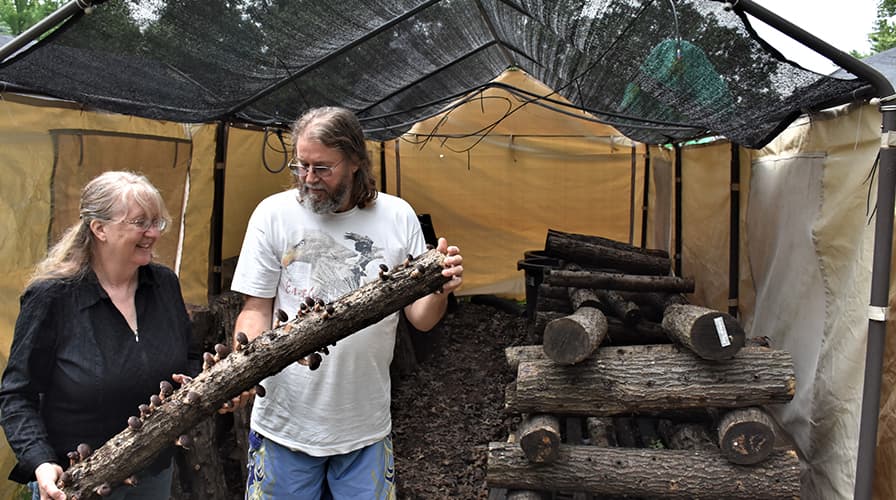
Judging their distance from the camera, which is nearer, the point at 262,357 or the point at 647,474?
the point at 262,357

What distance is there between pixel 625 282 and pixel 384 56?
120 inches

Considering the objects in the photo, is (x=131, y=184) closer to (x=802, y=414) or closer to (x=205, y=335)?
(x=205, y=335)

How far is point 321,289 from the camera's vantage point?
7.02ft

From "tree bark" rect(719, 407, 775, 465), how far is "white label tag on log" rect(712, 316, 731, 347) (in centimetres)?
40

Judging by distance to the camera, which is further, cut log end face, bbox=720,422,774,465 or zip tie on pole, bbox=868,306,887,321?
cut log end face, bbox=720,422,774,465

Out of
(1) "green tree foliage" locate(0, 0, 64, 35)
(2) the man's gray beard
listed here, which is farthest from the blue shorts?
(1) "green tree foliage" locate(0, 0, 64, 35)

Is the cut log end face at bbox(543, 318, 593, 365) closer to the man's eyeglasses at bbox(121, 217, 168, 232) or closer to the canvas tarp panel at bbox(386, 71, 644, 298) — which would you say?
the man's eyeglasses at bbox(121, 217, 168, 232)

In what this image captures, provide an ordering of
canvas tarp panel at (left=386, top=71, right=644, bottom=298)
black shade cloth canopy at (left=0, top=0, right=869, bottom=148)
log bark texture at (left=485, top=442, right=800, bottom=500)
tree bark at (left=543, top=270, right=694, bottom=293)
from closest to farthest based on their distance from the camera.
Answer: black shade cloth canopy at (left=0, top=0, right=869, bottom=148) < log bark texture at (left=485, top=442, right=800, bottom=500) < tree bark at (left=543, top=270, right=694, bottom=293) < canvas tarp panel at (left=386, top=71, right=644, bottom=298)

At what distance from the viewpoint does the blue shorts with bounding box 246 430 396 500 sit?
84.9 inches

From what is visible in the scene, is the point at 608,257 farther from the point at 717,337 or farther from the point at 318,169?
the point at 318,169

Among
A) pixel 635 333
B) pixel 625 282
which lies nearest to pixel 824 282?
pixel 635 333

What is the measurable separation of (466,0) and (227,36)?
167 centimetres

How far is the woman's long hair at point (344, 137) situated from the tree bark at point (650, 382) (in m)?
1.82

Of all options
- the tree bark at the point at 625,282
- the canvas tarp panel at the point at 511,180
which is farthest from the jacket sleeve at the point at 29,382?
the canvas tarp panel at the point at 511,180
